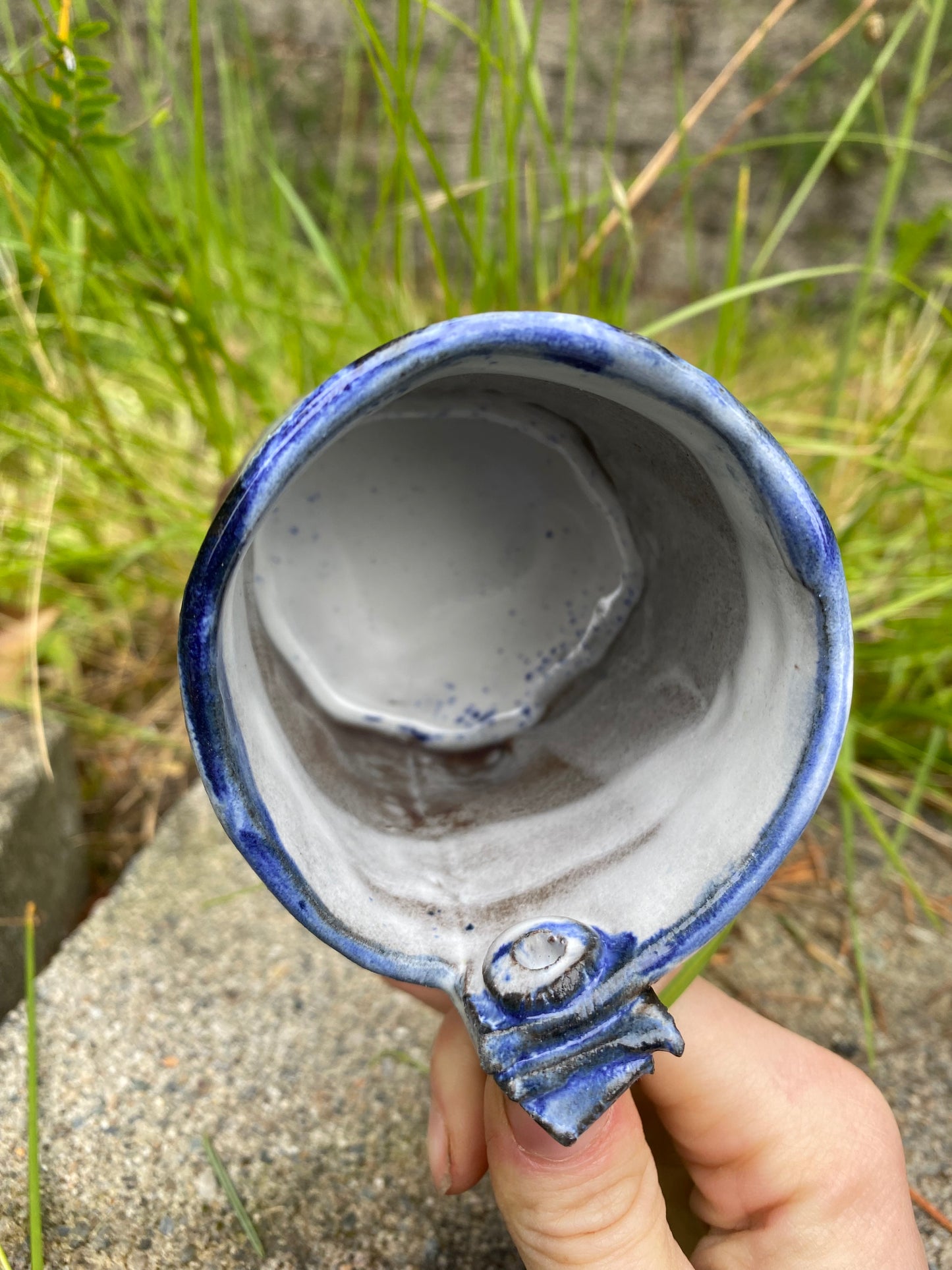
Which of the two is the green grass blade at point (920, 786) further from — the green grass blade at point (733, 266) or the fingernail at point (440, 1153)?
the fingernail at point (440, 1153)

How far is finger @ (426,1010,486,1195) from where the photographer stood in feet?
2.16

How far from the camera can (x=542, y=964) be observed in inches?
19.7

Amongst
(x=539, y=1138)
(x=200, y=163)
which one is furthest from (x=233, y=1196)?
(x=200, y=163)

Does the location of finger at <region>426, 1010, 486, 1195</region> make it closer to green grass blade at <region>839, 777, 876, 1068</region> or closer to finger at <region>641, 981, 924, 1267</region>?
finger at <region>641, 981, 924, 1267</region>

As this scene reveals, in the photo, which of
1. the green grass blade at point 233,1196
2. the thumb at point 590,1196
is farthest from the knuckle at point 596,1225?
the green grass blade at point 233,1196

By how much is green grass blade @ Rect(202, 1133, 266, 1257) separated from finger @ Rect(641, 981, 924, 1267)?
314 mm

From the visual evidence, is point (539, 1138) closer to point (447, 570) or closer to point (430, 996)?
point (430, 996)

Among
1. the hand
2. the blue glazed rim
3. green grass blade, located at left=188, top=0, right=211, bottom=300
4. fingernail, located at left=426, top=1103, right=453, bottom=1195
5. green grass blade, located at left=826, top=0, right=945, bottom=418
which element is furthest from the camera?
green grass blade, located at left=826, top=0, right=945, bottom=418

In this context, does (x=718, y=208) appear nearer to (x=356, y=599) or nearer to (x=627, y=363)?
(x=356, y=599)

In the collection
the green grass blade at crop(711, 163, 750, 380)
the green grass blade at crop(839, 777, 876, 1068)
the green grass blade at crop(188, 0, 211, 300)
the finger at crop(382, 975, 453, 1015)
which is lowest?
the green grass blade at crop(839, 777, 876, 1068)

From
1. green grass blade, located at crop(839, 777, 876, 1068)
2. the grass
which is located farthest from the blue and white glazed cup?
green grass blade, located at crop(839, 777, 876, 1068)

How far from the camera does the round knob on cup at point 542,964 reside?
0.49 meters

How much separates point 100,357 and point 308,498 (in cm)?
95

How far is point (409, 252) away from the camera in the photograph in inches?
92.0
